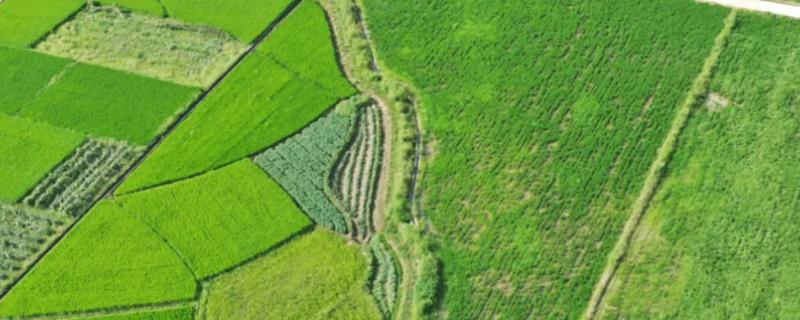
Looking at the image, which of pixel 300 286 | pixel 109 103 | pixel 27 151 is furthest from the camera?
pixel 109 103

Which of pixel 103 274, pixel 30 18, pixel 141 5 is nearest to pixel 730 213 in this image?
pixel 103 274

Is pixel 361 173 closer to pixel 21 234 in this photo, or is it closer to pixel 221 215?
pixel 221 215

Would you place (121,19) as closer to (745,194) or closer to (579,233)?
(579,233)

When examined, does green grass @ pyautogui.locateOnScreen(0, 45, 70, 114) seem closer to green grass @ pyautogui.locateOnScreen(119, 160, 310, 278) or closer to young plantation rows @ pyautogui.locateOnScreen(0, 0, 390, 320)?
young plantation rows @ pyautogui.locateOnScreen(0, 0, 390, 320)

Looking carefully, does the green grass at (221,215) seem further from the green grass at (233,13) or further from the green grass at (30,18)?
the green grass at (30,18)

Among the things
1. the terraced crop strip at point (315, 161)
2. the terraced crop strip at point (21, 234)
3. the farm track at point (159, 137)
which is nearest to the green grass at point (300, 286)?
the terraced crop strip at point (315, 161)
